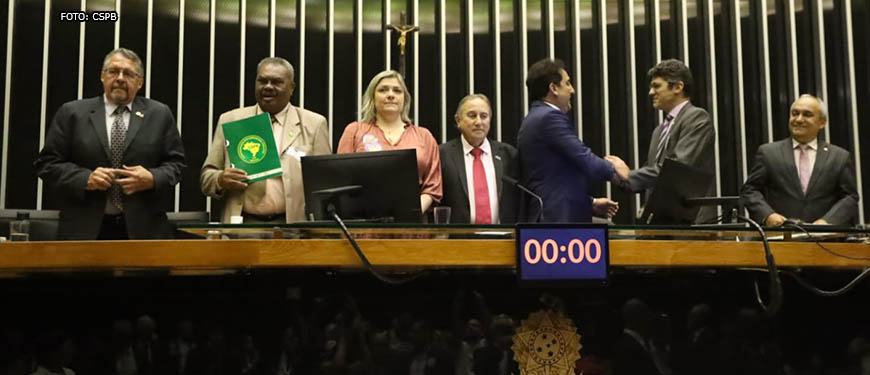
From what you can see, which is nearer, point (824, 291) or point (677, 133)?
point (824, 291)

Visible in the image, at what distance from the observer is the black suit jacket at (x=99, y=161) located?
3.10 m

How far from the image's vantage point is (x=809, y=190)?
13.6 ft

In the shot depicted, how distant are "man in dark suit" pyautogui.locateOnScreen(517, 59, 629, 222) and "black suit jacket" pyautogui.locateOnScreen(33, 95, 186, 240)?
1.29 meters

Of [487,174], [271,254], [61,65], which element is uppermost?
[61,65]

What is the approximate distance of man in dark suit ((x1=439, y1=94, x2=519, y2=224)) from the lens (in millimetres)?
3805

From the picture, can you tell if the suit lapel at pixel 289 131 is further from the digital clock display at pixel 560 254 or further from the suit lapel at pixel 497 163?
the digital clock display at pixel 560 254

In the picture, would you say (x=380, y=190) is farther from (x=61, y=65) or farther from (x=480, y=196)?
(x=61, y=65)

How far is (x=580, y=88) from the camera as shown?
5727 millimetres

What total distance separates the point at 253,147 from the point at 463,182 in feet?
4.01

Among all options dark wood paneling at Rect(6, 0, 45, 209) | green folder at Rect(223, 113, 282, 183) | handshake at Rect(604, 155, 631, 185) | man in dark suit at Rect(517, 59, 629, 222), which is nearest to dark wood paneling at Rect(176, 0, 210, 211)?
dark wood paneling at Rect(6, 0, 45, 209)

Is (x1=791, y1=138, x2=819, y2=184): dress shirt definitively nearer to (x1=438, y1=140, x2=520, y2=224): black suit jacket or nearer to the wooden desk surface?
(x1=438, y1=140, x2=520, y2=224): black suit jacket

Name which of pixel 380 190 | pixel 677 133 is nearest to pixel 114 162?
pixel 380 190

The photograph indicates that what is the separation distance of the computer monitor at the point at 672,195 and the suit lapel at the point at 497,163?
153 centimetres

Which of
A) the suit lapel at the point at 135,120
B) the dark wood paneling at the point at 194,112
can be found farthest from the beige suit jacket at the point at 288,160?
the dark wood paneling at the point at 194,112
